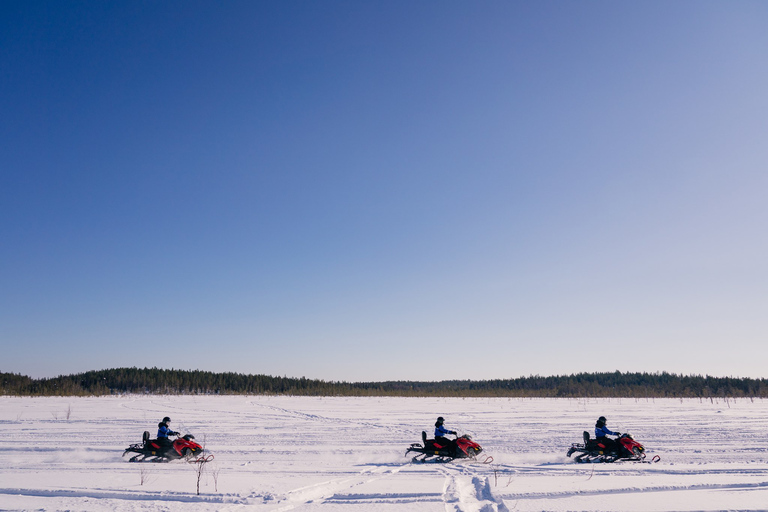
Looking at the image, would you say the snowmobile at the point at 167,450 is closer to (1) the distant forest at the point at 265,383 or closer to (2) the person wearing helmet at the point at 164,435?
(2) the person wearing helmet at the point at 164,435

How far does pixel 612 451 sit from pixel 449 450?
4.66 m

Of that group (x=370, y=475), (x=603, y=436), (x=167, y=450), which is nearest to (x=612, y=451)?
(x=603, y=436)

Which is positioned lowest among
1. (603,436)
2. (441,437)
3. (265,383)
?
(265,383)

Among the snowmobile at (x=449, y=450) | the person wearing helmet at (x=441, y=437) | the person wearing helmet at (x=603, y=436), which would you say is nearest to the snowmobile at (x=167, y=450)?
the snowmobile at (x=449, y=450)

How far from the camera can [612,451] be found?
44.5ft

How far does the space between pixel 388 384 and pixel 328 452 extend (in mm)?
141621

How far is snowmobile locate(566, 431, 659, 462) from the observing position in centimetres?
1334

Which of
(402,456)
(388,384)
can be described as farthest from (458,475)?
(388,384)

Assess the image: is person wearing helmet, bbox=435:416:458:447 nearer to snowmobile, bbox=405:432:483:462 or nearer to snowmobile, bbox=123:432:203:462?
snowmobile, bbox=405:432:483:462

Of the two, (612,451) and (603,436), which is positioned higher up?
(603,436)

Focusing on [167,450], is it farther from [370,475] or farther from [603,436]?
[603,436]

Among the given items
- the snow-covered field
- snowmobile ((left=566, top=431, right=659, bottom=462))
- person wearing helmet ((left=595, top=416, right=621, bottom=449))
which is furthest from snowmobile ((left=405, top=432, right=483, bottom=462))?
person wearing helmet ((left=595, top=416, right=621, bottom=449))

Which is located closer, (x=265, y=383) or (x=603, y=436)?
(x=603, y=436)

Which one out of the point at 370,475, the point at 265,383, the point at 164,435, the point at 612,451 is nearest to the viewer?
the point at 370,475
